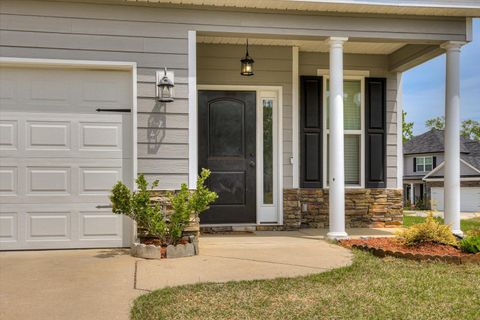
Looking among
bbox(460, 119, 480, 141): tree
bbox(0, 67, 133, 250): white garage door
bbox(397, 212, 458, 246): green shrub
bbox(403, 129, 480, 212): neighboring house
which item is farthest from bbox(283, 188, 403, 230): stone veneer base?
bbox(460, 119, 480, 141): tree

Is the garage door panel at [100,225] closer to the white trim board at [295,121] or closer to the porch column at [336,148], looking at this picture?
the porch column at [336,148]

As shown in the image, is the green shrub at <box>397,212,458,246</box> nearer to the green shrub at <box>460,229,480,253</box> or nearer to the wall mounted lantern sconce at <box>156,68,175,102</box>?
the green shrub at <box>460,229,480,253</box>

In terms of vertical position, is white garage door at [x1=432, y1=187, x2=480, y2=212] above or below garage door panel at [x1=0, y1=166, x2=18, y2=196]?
below

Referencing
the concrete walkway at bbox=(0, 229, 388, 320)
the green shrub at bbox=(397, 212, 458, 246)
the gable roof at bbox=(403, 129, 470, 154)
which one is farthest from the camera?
the gable roof at bbox=(403, 129, 470, 154)

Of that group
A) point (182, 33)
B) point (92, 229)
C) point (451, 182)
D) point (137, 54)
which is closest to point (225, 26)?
point (182, 33)

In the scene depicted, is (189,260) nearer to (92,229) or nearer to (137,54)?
(92,229)

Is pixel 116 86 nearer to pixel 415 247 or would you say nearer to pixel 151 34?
pixel 151 34

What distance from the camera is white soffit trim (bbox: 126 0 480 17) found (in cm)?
570

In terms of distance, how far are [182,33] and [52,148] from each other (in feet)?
6.44

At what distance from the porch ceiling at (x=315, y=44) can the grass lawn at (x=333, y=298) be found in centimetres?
382

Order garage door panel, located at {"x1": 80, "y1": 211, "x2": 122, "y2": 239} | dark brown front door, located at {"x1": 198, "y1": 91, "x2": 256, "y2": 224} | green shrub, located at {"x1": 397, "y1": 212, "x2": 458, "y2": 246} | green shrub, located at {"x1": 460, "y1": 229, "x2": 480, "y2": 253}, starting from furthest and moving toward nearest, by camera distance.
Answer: dark brown front door, located at {"x1": 198, "y1": 91, "x2": 256, "y2": 224}, garage door panel, located at {"x1": 80, "y1": 211, "x2": 122, "y2": 239}, green shrub, located at {"x1": 397, "y1": 212, "x2": 458, "y2": 246}, green shrub, located at {"x1": 460, "y1": 229, "x2": 480, "y2": 253}

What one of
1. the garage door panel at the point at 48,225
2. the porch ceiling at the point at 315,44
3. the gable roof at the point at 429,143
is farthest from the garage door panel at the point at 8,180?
the gable roof at the point at 429,143

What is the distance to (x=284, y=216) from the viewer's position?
741 centimetres

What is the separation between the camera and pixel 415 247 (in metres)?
5.34
